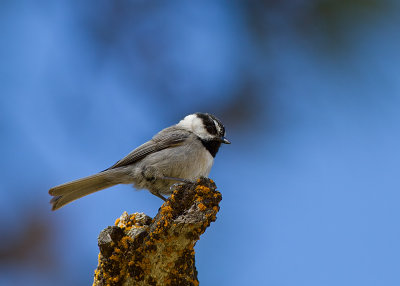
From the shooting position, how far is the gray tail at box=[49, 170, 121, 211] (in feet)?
13.3

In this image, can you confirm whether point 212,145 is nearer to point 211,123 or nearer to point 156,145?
point 211,123

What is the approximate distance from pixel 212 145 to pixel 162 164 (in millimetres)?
549

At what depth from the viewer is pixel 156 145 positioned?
438 cm

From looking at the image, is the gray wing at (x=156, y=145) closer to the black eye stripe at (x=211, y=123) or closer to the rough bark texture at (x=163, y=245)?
the black eye stripe at (x=211, y=123)

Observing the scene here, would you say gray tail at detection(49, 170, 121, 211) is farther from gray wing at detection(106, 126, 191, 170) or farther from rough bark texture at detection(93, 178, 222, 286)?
rough bark texture at detection(93, 178, 222, 286)

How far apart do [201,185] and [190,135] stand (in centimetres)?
168

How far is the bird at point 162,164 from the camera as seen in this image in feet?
13.8

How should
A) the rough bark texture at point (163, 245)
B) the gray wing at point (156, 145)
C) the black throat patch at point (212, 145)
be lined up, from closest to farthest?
the rough bark texture at point (163, 245), the gray wing at point (156, 145), the black throat patch at point (212, 145)

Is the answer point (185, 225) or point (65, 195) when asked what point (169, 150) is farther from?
point (185, 225)

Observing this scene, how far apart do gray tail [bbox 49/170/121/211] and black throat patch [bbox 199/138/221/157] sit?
869 millimetres

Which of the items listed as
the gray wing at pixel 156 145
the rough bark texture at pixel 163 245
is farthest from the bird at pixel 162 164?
the rough bark texture at pixel 163 245

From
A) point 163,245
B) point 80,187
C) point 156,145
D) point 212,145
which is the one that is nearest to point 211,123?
point 212,145

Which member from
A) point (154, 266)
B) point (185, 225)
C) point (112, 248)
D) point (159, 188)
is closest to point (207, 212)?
point (185, 225)

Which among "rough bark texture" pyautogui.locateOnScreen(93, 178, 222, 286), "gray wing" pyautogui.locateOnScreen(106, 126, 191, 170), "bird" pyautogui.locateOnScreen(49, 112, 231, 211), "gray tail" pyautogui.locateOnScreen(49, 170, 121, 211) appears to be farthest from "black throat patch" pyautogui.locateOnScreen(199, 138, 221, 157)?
"rough bark texture" pyautogui.locateOnScreen(93, 178, 222, 286)
